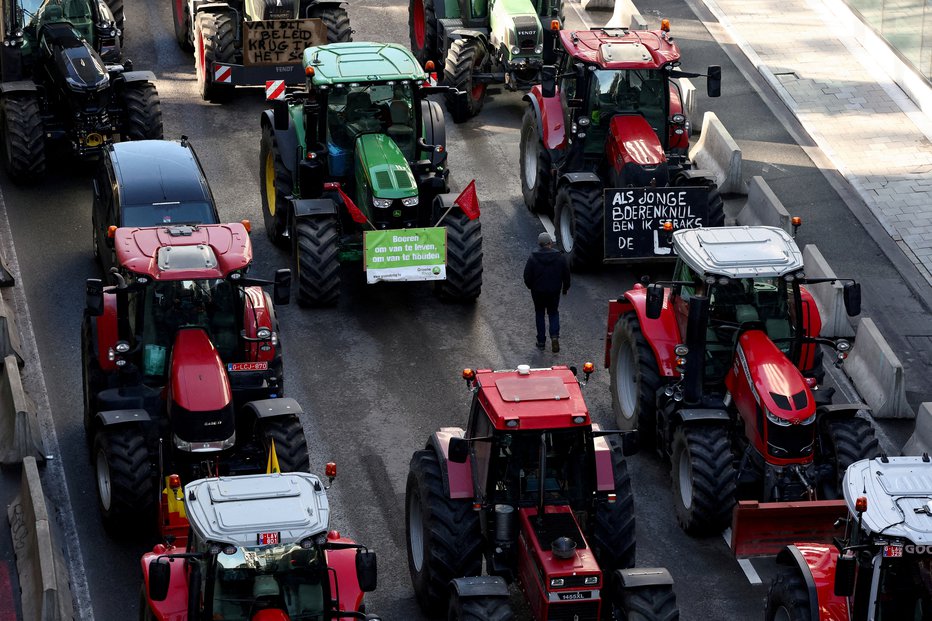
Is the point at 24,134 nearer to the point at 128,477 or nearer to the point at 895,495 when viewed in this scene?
the point at 128,477

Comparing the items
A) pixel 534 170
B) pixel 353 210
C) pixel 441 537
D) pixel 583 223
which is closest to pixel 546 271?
pixel 583 223

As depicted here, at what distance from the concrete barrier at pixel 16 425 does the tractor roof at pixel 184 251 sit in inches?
86.0

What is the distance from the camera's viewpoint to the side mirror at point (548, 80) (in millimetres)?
24781

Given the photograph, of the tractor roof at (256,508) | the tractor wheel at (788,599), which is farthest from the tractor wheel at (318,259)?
the tractor wheel at (788,599)

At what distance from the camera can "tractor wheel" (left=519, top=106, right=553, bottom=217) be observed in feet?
83.8

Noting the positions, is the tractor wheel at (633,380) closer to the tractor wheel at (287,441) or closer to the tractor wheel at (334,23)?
the tractor wheel at (287,441)

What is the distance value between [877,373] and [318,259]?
23.8ft

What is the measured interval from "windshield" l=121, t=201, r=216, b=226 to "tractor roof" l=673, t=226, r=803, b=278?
6.16 metres

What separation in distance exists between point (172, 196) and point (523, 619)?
8.50m

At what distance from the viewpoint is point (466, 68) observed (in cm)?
2900

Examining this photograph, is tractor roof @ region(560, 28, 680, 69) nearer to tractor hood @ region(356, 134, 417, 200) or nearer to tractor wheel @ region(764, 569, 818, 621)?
tractor hood @ region(356, 134, 417, 200)

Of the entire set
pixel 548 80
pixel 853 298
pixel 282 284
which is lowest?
pixel 853 298

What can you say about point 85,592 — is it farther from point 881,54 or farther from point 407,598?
point 881,54

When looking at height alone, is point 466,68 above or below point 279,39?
below
